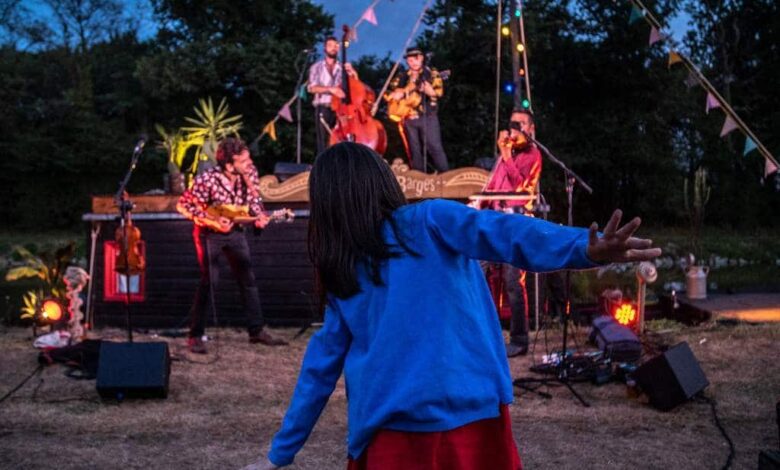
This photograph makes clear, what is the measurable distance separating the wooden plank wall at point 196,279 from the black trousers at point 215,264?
1310mm

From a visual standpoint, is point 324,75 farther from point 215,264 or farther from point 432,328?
point 432,328

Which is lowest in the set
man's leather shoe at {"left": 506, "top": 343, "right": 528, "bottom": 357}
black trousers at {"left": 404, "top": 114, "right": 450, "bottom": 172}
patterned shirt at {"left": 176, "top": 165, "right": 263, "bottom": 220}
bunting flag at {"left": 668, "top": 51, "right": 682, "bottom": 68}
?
man's leather shoe at {"left": 506, "top": 343, "right": 528, "bottom": 357}

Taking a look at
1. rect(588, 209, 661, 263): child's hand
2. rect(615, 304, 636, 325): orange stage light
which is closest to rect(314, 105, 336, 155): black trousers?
rect(615, 304, 636, 325): orange stage light

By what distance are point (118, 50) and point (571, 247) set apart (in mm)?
29424

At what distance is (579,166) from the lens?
21.9m

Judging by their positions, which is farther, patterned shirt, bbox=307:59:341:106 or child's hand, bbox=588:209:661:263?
patterned shirt, bbox=307:59:341:106

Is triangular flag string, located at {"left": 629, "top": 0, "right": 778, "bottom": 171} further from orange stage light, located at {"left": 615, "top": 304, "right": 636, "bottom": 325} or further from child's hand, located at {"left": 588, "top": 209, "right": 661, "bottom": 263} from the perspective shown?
child's hand, located at {"left": 588, "top": 209, "right": 661, "bottom": 263}

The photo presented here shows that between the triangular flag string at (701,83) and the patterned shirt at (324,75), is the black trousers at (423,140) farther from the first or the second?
the triangular flag string at (701,83)

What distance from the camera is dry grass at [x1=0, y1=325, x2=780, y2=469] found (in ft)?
15.5

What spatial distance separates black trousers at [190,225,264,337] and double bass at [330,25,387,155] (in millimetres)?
3255

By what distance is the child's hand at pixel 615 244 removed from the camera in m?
1.86

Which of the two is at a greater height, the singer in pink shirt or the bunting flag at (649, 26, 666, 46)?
the bunting flag at (649, 26, 666, 46)

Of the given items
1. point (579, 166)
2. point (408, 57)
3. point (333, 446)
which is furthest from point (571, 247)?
point (579, 166)

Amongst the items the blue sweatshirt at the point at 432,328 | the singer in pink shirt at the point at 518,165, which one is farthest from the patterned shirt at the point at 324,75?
the blue sweatshirt at the point at 432,328
